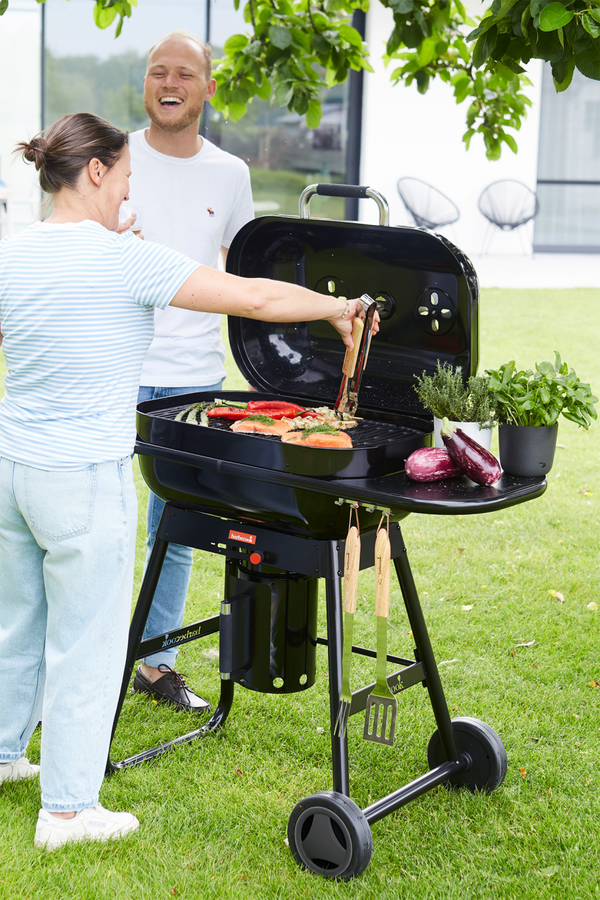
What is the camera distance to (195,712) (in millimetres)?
3232

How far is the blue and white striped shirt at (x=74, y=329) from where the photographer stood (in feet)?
6.90

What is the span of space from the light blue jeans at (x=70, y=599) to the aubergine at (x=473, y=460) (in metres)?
0.79

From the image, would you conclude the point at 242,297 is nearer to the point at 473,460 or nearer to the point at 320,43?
the point at 473,460

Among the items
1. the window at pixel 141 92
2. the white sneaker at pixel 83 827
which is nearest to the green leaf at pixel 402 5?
the white sneaker at pixel 83 827

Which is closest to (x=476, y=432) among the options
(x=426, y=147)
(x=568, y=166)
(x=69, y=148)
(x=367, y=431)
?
(x=367, y=431)

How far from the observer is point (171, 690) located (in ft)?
10.8

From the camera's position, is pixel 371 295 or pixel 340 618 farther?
pixel 371 295

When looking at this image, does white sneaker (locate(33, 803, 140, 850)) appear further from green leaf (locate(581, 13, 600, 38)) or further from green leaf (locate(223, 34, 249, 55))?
green leaf (locate(223, 34, 249, 55))

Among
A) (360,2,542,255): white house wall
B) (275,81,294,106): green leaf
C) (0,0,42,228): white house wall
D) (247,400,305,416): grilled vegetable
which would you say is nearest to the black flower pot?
(247,400,305,416): grilled vegetable

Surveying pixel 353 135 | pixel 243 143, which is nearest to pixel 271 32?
pixel 243 143

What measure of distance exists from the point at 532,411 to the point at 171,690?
68.3 inches

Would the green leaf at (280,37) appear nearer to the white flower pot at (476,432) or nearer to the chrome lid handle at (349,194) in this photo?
the chrome lid handle at (349,194)

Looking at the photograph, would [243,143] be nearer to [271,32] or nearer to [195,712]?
[271,32]

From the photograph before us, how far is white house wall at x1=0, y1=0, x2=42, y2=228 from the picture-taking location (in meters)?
10.5
